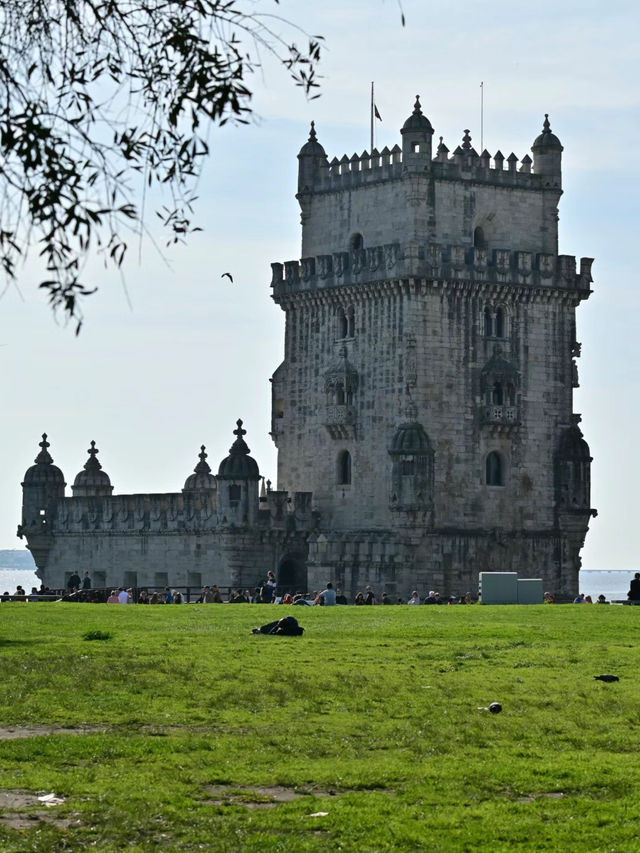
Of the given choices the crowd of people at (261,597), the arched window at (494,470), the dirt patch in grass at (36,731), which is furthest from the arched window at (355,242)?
the dirt patch in grass at (36,731)

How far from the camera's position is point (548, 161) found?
9231 centimetres

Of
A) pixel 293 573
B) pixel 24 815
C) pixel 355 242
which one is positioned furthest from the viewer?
pixel 355 242

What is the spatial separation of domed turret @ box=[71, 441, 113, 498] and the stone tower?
16764mm

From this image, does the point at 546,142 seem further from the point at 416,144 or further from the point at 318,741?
the point at 318,741

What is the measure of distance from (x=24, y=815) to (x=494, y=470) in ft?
214

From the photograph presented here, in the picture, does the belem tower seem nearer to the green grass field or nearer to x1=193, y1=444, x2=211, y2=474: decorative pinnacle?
x1=193, y1=444, x2=211, y2=474: decorative pinnacle

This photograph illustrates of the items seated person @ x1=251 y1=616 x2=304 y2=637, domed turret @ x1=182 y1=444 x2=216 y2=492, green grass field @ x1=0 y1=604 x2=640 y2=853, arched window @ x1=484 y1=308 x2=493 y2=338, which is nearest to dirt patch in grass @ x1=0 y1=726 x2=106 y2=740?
green grass field @ x1=0 y1=604 x2=640 y2=853

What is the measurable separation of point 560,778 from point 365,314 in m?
62.9

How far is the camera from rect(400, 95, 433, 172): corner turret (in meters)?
87.6

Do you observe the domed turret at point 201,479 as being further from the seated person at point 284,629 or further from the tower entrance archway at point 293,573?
the seated person at point 284,629

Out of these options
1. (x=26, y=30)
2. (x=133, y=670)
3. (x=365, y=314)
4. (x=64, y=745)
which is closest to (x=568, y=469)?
(x=365, y=314)

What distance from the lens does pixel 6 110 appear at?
2122cm

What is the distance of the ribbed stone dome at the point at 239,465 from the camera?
89188mm

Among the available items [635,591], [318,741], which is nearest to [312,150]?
[635,591]
